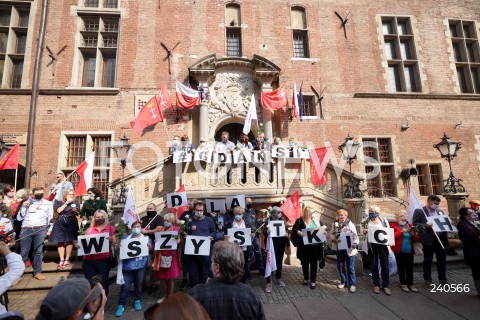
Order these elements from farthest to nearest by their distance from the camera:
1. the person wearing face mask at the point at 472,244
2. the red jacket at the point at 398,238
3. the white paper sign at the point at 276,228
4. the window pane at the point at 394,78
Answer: the window pane at the point at 394,78 < the white paper sign at the point at 276,228 < the red jacket at the point at 398,238 < the person wearing face mask at the point at 472,244

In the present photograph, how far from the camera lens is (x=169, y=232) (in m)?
5.04

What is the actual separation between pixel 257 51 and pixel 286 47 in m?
1.46

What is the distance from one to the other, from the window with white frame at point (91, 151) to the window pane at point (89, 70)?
270 cm

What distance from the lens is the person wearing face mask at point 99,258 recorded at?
4.66 m

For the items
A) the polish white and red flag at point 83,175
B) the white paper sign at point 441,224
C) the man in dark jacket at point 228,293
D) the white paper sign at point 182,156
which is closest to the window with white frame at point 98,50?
the polish white and red flag at point 83,175

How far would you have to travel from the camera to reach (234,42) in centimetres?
1229

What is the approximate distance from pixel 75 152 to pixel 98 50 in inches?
191

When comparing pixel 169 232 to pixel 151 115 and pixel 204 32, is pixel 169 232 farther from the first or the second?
pixel 204 32

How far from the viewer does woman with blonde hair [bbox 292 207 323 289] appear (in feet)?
18.1

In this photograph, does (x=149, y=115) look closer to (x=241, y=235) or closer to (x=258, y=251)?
(x=241, y=235)

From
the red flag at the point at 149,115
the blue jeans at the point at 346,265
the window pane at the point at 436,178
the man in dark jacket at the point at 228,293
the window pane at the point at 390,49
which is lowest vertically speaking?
the blue jeans at the point at 346,265

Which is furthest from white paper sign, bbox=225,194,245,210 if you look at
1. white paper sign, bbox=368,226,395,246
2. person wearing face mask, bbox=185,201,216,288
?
white paper sign, bbox=368,226,395,246

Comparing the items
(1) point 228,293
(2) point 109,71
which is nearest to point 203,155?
(1) point 228,293

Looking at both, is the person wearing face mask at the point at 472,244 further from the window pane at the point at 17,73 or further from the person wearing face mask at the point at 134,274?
the window pane at the point at 17,73
